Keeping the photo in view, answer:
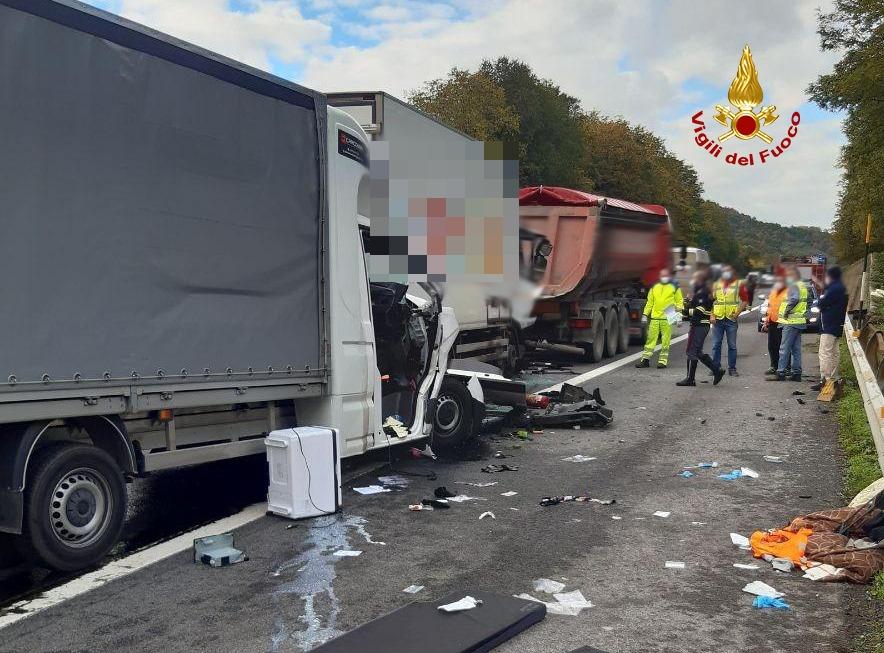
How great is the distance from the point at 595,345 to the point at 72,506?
42.5 feet

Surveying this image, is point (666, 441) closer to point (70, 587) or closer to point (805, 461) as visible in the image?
point (805, 461)

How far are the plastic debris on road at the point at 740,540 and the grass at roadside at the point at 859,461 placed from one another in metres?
0.92

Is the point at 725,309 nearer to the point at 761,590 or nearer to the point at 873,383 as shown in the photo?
the point at 873,383

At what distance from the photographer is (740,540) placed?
17.9ft

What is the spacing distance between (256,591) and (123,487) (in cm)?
108

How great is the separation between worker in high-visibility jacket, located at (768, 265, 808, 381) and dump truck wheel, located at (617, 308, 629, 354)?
4515 millimetres

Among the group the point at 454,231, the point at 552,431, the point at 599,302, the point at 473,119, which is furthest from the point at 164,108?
the point at 473,119

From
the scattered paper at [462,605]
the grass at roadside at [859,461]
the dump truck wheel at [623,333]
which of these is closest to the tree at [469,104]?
the dump truck wheel at [623,333]

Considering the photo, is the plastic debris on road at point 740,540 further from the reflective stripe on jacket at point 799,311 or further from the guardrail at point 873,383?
the reflective stripe on jacket at point 799,311

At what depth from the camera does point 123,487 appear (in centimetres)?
491

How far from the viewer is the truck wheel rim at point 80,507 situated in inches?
180

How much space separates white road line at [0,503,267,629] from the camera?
13.6 feet

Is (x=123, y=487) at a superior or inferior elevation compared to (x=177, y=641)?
superior

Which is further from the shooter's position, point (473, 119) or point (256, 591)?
point (473, 119)
